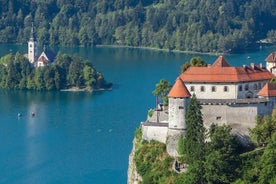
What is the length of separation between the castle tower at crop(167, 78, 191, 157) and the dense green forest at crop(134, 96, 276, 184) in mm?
431

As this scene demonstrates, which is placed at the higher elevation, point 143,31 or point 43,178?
point 143,31

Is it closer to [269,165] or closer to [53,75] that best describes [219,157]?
[269,165]

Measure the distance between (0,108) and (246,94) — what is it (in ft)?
114

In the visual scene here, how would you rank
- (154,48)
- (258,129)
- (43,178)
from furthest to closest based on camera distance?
(154,48) < (43,178) < (258,129)

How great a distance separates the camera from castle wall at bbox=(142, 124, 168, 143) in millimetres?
43062

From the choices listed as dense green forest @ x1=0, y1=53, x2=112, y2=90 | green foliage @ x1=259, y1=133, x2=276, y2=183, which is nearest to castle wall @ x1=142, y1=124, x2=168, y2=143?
green foliage @ x1=259, y1=133, x2=276, y2=183

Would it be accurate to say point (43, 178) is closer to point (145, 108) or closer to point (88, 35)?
point (145, 108)

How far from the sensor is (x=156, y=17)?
134m

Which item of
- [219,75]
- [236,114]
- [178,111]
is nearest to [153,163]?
[178,111]

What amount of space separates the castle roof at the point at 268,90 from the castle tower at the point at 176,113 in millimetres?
3770

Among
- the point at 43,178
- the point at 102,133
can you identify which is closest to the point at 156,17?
the point at 102,133

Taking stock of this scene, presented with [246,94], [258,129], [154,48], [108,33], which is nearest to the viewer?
[258,129]

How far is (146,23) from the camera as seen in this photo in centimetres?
13362

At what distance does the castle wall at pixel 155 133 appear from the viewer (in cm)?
4306
